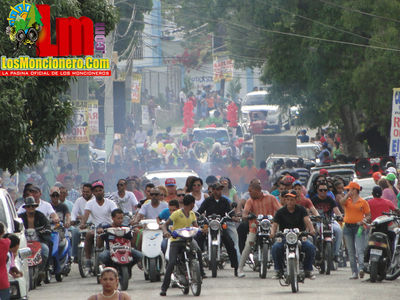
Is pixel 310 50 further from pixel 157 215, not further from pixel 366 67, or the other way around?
pixel 157 215

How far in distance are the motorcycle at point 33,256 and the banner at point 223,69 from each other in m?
63.8

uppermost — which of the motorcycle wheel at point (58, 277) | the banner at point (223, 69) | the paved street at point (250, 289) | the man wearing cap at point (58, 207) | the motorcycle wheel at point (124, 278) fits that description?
the banner at point (223, 69)

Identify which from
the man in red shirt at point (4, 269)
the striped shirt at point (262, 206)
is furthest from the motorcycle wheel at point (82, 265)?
the man in red shirt at point (4, 269)

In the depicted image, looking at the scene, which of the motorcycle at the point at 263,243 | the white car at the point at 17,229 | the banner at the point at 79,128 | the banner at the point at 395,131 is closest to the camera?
the white car at the point at 17,229

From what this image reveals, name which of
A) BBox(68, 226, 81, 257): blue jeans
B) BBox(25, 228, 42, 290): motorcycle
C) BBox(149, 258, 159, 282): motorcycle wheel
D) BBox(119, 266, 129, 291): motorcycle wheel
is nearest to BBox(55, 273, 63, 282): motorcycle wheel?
BBox(25, 228, 42, 290): motorcycle

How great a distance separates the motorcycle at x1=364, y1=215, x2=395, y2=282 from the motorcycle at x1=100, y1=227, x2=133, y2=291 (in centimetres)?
381

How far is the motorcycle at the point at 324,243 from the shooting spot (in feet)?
65.6

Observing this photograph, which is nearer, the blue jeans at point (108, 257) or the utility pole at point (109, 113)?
the blue jeans at point (108, 257)

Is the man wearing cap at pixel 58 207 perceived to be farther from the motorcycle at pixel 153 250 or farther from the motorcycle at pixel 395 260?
the motorcycle at pixel 395 260

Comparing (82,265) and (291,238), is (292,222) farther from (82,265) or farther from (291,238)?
(82,265)

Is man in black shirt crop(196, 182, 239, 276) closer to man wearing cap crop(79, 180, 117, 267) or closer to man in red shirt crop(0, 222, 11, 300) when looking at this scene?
man wearing cap crop(79, 180, 117, 267)

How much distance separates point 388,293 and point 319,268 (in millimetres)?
3771

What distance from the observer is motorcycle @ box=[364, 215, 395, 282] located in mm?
18328

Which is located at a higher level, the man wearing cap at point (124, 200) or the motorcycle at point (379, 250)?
the man wearing cap at point (124, 200)
